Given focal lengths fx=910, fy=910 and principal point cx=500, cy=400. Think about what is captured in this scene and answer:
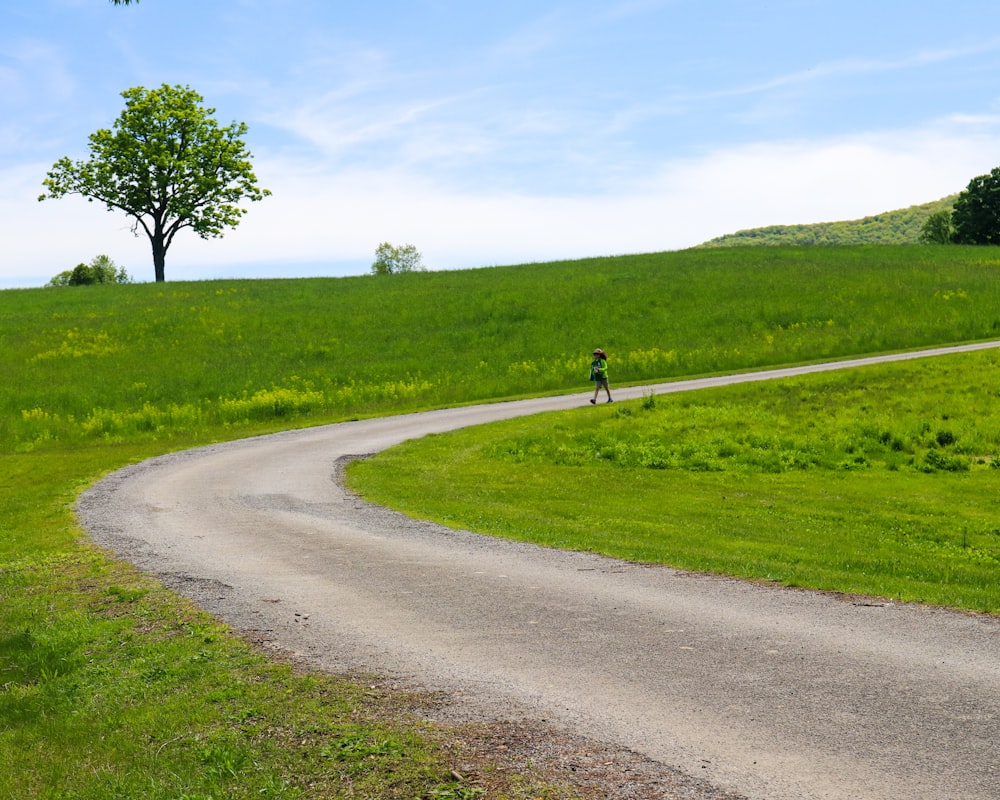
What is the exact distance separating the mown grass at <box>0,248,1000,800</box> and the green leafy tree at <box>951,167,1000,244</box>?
98.1 feet

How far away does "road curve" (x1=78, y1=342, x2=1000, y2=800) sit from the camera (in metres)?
6.41

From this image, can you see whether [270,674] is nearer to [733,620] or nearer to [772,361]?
[733,620]

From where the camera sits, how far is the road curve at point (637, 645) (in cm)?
641

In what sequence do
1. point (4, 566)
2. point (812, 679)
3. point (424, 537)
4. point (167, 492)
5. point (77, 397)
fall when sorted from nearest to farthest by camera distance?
1. point (812, 679)
2. point (4, 566)
3. point (424, 537)
4. point (167, 492)
5. point (77, 397)

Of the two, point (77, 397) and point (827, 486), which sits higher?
point (77, 397)

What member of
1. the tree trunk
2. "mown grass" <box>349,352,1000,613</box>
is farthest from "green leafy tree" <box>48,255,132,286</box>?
"mown grass" <box>349,352,1000,613</box>

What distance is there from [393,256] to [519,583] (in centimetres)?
18121

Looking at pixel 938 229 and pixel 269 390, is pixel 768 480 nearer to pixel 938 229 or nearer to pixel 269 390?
pixel 269 390

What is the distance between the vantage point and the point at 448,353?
147 ft

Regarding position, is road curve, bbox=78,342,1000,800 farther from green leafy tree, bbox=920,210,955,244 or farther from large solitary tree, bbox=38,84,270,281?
green leafy tree, bbox=920,210,955,244

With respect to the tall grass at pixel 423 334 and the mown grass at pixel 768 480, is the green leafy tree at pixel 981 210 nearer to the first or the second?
the tall grass at pixel 423 334

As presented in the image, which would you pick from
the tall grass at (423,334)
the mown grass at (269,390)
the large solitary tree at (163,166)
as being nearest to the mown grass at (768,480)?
the mown grass at (269,390)

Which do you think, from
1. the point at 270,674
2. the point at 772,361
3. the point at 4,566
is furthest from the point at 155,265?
the point at 270,674

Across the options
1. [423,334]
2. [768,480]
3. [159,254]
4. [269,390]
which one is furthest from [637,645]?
[159,254]
